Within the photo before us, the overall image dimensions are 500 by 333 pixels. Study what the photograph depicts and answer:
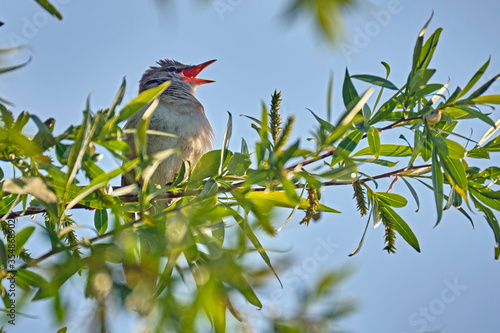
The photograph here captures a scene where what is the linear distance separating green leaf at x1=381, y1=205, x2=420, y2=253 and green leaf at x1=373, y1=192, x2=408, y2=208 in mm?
27

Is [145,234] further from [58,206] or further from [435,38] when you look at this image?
[435,38]

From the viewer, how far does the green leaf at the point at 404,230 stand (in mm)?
2217

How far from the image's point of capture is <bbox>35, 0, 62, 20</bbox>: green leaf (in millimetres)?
1259

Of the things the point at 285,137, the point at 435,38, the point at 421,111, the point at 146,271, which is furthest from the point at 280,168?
the point at 435,38

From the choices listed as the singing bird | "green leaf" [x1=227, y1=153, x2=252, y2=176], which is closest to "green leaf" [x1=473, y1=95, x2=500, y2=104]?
"green leaf" [x1=227, y1=153, x2=252, y2=176]

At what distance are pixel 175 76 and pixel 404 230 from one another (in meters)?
3.09

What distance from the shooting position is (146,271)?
948mm

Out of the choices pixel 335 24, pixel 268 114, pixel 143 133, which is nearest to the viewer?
pixel 335 24

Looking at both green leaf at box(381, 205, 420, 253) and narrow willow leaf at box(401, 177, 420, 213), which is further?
green leaf at box(381, 205, 420, 253)

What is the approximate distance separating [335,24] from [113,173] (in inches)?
37.0

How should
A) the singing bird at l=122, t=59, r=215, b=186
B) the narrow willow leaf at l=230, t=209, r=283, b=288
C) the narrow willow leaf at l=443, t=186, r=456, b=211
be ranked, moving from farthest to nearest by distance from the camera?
the singing bird at l=122, t=59, r=215, b=186, the narrow willow leaf at l=443, t=186, r=456, b=211, the narrow willow leaf at l=230, t=209, r=283, b=288

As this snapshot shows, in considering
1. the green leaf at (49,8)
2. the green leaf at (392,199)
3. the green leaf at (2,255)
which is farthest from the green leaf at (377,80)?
the green leaf at (2,255)

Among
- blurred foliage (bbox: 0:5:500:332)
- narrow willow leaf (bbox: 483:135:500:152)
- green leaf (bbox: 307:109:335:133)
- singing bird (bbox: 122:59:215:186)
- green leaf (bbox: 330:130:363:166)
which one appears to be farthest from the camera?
singing bird (bbox: 122:59:215:186)

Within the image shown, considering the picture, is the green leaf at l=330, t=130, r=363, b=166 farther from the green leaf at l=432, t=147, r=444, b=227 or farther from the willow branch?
the green leaf at l=432, t=147, r=444, b=227
